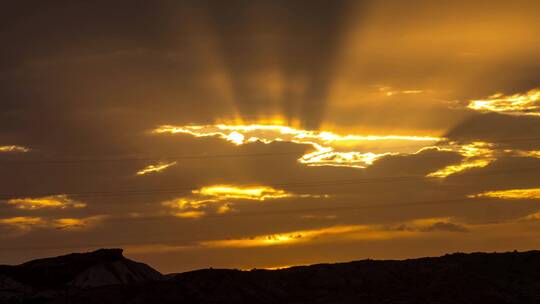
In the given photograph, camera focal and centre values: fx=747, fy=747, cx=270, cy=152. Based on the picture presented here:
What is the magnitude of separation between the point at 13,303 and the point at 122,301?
29257 mm

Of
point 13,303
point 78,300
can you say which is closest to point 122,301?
point 78,300

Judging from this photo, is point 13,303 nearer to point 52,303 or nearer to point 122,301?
point 52,303

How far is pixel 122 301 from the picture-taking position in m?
200

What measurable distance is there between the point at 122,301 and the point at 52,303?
18.6 metres

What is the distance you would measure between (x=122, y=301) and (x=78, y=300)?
11643 millimetres

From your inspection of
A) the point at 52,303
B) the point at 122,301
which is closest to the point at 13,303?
the point at 52,303

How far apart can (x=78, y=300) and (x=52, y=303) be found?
7057 mm

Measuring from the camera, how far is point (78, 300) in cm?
19900

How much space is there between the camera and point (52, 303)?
19925cm

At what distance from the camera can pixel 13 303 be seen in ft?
656

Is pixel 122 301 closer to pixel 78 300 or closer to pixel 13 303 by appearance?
pixel 78 300

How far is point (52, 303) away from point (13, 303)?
34.9 feet
